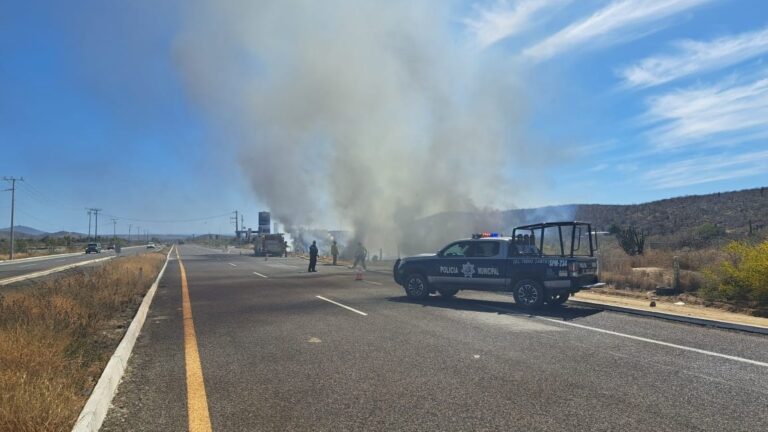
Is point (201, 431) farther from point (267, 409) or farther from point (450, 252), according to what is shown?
point (450, 252)

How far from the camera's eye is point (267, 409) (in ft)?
15.1

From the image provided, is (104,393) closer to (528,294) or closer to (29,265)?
(528,294)

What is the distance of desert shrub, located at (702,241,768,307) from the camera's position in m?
11.3

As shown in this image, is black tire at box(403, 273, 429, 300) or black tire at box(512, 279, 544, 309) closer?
black tire at box(512, 279, 544, 309)

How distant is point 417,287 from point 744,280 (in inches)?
299

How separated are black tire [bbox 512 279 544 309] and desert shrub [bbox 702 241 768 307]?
4.74 m

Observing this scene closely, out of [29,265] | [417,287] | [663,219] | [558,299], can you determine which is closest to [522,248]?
[558,299]

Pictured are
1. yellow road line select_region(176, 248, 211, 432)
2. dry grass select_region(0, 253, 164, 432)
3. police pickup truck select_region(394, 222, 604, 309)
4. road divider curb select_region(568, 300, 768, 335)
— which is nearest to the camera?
dry grass select_region(0, 253, 164, 432)

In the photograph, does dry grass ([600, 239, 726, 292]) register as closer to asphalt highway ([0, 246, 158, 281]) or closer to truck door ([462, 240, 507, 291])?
truck door ([462, 240, 507, 291])

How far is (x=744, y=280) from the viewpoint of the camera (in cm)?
1181

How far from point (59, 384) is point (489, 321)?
6.93 metres

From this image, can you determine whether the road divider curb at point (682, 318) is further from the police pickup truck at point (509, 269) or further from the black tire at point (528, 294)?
the black tire at point (528, 294)

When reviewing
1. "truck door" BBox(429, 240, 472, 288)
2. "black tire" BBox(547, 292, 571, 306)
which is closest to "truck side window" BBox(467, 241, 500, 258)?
"truck door" BBox(429, 240, 472, 288)

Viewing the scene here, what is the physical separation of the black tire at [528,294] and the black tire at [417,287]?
2.53 metres
